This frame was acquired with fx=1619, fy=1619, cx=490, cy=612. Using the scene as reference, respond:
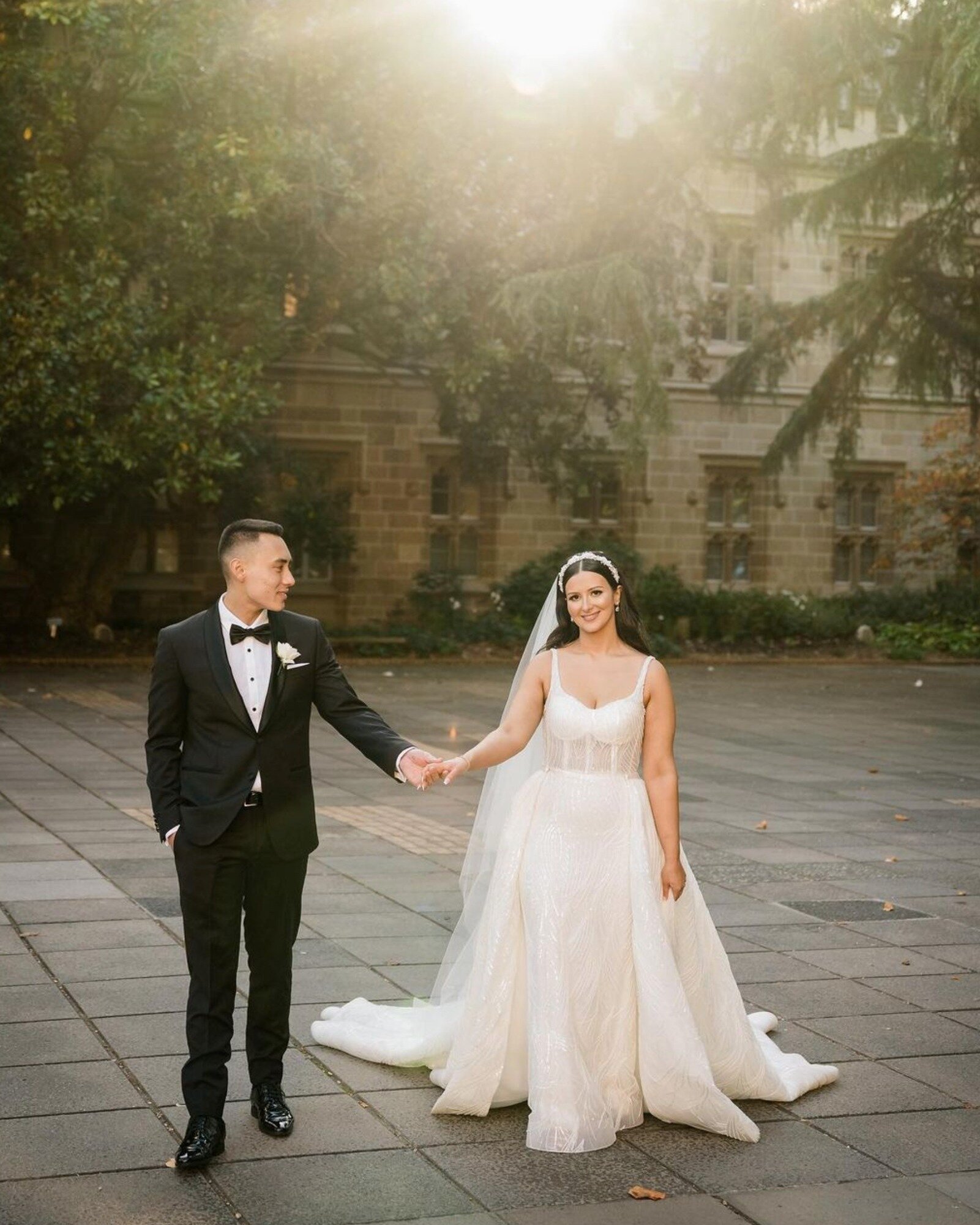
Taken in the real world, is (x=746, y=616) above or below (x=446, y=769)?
below

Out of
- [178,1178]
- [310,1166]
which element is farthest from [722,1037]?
[178,1178]

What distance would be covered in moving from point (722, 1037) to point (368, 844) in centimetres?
449

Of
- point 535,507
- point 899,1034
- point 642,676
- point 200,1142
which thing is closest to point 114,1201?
point 200,1142

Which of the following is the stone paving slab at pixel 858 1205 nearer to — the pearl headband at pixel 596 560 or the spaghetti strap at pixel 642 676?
the spaghetti strap at pixel 642 676

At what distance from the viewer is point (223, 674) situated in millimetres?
4586

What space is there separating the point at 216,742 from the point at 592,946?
132 cm

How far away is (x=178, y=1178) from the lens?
167 inches

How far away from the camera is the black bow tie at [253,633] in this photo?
15.1ft

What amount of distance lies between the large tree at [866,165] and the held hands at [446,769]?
11398mm

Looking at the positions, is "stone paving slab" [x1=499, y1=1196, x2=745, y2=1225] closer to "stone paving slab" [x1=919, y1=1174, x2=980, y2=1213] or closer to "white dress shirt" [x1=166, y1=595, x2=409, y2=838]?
"stone paving slab" [x1=919, y1=1174, x2=980, y2=1213]

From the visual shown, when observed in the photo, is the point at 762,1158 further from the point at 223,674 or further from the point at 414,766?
the point at 223,674

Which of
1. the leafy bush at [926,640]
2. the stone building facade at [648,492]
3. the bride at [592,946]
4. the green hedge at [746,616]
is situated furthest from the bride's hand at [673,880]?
the leafy bush at [926,640]

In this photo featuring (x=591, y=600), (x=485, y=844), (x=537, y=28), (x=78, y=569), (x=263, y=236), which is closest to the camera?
(x=591, y=600)

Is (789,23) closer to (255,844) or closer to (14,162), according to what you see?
(14,162)
